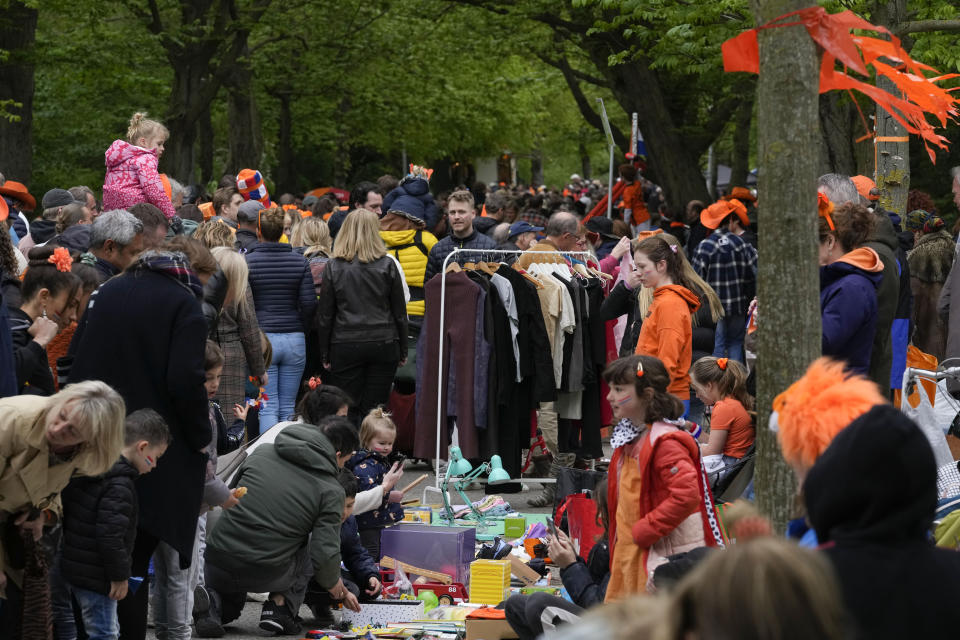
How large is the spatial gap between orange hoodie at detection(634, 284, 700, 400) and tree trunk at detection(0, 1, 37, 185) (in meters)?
13.6

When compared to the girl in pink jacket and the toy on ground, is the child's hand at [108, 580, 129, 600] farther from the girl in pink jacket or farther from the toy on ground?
the girl in pink jacket

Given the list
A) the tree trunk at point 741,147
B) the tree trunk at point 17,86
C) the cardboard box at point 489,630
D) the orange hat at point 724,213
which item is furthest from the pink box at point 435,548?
the tree trunk at point 741,147

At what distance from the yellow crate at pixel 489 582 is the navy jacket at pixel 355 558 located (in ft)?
2.00

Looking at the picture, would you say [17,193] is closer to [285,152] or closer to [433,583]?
[433,583]

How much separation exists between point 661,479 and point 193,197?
11893 mm

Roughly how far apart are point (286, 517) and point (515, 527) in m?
2.46

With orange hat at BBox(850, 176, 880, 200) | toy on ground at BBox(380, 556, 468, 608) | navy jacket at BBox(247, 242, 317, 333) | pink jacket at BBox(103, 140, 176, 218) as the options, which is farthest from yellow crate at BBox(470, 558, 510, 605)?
orange hat at BBox(850, 176, 880, 200)

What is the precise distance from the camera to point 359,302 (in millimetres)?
10188

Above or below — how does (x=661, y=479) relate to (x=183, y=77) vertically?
below

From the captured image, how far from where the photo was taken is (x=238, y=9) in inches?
896

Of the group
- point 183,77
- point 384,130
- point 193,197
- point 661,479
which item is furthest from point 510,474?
point 384,130

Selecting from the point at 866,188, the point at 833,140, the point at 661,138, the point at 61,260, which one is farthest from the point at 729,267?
the point at 661,138

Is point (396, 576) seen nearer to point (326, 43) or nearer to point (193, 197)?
point (193, 197)

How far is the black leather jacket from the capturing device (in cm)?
1020
